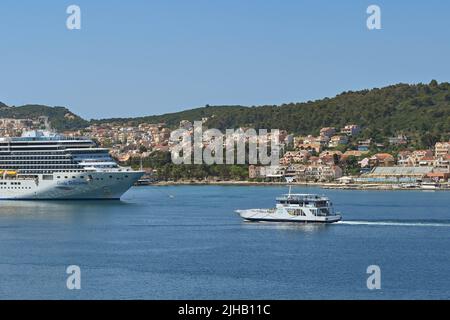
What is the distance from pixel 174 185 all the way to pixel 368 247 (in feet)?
213

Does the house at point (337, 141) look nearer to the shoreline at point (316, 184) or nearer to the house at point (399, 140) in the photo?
the house at point (399, 140)

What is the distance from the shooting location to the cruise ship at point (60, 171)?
4725cm

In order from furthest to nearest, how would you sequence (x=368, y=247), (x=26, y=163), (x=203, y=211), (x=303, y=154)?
(x=303, y=154), (x=26, y=163), (x=203, y=211), (x=368, y=247)

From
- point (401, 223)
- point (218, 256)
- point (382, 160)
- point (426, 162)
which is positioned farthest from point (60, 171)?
point (382, 160)

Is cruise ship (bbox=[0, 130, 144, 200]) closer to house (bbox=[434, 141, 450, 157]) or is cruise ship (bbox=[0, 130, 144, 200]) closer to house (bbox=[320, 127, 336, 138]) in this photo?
house (bbox=[434, 141, 450, 157])

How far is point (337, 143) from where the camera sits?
108750 mm

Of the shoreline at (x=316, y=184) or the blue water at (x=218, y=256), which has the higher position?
the blue water at (x=218, y=256)

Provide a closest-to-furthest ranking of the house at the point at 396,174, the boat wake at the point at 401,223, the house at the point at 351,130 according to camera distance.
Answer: the boat wake at the point at 401,223, the house at the point at 396,174, the house at the point at 351,130

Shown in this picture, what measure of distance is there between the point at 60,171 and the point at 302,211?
18.0m

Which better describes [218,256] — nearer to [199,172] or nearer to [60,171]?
[60,171]

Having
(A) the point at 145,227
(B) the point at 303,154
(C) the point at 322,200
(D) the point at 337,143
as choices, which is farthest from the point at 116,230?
(D) the point at 337,143

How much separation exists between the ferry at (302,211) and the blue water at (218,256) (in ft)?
2.29

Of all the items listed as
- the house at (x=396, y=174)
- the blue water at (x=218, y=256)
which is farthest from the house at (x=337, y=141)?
the blue water at (x=218, y=256)
